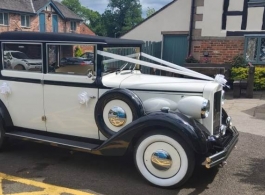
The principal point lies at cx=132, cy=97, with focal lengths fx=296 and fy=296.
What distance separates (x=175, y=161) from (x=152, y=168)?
30cm

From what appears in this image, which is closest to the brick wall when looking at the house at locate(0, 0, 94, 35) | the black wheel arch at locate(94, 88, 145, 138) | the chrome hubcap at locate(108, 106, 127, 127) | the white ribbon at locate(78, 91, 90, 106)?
the house at locate(0, 0, 94, 35)

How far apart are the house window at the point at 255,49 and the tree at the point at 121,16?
4712cm

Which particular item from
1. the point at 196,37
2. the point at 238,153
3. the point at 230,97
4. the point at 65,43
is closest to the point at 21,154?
the point at 65,43

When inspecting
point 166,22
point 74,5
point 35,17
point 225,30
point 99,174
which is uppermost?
point 74,5

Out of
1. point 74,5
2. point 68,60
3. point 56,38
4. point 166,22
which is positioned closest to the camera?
point 56,38

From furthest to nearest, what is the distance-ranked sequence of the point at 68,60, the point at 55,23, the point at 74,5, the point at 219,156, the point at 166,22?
the point at 74,5
the point at 55,23
the point at 166,22
the point at 68,60
the point at 219,156

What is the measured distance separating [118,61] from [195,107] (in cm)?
137

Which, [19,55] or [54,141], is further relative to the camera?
[19,55]

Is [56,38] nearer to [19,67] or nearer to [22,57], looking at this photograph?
[22,57]

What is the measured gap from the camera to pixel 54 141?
3990 millimetres

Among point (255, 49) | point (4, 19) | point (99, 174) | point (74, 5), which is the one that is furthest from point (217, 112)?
point (74, 5)

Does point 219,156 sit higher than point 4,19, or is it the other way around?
point 4,19

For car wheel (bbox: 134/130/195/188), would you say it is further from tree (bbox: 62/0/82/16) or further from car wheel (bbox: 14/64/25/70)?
tree (bbox: 62/0/82/16)

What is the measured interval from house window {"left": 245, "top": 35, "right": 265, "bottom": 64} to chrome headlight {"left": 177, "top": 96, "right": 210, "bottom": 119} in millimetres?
8143
